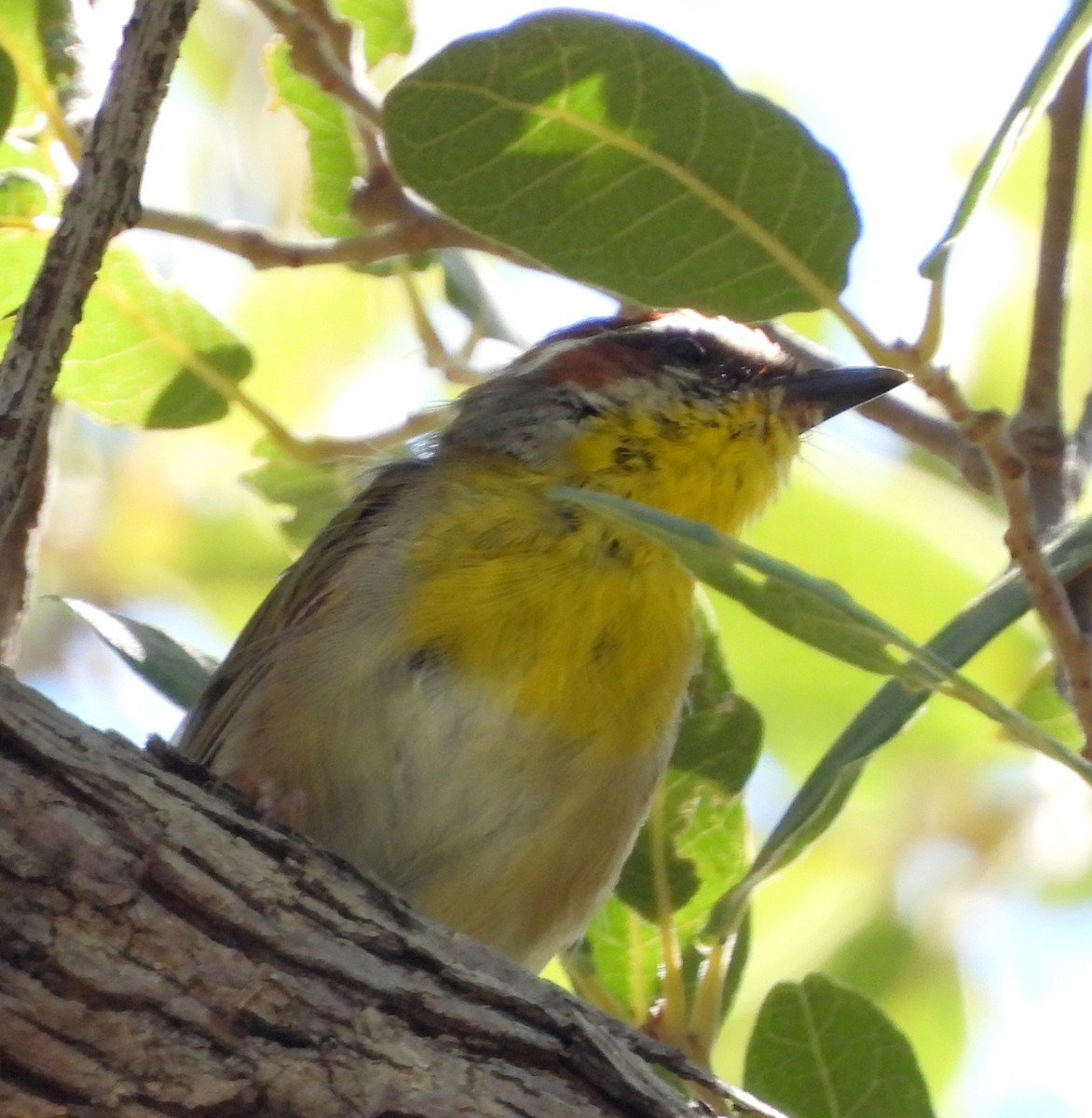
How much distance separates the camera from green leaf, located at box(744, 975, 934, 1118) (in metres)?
3.23

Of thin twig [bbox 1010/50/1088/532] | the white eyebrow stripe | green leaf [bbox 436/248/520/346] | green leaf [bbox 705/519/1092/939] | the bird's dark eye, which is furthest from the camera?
green leaf [bbox 436/248/520/346]

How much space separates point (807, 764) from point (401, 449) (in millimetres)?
1813

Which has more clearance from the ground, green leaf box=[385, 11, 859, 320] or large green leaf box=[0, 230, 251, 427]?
green leaf box=[385, 11, 859, 320]

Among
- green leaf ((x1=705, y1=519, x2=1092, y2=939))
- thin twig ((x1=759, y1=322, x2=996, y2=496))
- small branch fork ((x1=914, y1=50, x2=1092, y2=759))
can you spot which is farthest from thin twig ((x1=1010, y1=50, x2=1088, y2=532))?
green leaf ((x1=705, y1=519, x2=1092, y2=939))

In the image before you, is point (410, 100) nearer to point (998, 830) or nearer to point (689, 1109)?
point (689, 1109)

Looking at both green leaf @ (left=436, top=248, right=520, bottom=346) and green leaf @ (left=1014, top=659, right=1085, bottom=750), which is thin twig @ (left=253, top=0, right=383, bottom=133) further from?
green leaf @ (left=1014, top=659, right=1085, bottom=750)

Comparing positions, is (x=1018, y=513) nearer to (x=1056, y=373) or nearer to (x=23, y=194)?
(x=1056, y=373)

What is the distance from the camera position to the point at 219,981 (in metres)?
2.38

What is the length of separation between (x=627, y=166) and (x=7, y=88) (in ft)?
4.22

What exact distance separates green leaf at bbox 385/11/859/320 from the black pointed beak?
0.77 m

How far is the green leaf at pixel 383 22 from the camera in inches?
154

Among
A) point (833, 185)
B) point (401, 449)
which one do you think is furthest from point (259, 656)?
point (833, 185)

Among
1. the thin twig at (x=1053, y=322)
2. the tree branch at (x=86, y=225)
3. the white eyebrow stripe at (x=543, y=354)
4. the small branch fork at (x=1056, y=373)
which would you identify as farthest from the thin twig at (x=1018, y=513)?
the white eyebrow stripe at (x=543, y=354)

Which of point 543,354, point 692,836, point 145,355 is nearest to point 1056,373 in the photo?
point 692,836
